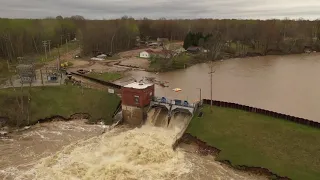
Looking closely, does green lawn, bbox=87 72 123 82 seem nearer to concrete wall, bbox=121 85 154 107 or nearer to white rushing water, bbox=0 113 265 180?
concrete wall, bbox=121 85 154 107

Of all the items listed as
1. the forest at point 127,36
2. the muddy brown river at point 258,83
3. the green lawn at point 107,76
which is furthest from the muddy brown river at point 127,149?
the forest at point 127,36

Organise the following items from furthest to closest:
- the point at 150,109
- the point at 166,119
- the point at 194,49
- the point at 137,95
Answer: the point at 194,49, the point at 150,109, the point at 166,119, the point at 137,95

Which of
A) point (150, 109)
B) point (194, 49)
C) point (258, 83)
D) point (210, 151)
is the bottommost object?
point (210, 151)

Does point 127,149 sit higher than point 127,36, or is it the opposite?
point 127,36

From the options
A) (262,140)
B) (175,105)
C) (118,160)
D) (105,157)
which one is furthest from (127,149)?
(262,140)

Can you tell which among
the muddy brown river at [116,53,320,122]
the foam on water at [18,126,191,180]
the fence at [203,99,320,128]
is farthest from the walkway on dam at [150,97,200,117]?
the muddy brown river at [116,53,320,122]

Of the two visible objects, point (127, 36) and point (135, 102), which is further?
point (127, 36)

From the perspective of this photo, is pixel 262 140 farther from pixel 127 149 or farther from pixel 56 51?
pixel 56 51
